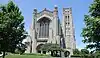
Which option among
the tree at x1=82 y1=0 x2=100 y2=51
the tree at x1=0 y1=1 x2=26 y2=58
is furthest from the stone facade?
the tree at x1=82 y1=0 x2=100 y2=51

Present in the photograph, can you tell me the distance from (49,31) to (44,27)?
3629mm

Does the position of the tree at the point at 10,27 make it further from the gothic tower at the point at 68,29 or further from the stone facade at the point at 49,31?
the gothic tower at the point at 68,29

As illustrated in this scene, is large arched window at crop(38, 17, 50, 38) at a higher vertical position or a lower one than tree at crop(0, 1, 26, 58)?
higher

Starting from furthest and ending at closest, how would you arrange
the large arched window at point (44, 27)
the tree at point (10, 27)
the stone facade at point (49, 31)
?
the large arched window at point (44, 27), the stone facade at point (49, 31), the tree at point (10, 27)

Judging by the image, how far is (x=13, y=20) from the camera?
72.8ft

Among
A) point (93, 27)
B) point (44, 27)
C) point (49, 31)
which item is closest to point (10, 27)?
point (93, 27)

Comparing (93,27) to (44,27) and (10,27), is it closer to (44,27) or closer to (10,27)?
(10,27)

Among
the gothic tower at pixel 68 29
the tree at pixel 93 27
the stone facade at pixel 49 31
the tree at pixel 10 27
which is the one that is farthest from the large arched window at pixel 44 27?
the tree at pixel 93 27

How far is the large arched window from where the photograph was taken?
92.6m

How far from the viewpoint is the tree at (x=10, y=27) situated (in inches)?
842

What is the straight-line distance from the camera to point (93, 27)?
16.9 m

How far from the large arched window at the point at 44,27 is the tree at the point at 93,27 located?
7416 cm

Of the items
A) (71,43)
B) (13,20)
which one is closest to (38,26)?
(71,43)

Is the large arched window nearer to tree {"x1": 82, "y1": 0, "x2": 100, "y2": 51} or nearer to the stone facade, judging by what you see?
the stone facade
